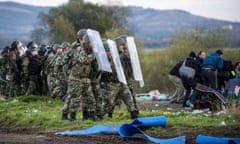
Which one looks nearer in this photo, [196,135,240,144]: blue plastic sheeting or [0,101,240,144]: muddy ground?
[196,135,240,144]: blue plastic sheeting

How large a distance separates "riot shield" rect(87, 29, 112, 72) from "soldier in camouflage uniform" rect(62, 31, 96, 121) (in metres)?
0.13

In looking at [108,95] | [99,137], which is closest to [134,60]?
[108,95]

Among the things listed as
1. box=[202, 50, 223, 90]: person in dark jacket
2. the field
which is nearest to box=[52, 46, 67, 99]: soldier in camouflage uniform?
the field

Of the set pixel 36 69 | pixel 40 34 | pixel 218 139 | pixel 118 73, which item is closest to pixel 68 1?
pixel 40 34

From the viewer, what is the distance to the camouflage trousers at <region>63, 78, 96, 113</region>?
18734 millimetres

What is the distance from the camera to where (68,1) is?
3012 inches

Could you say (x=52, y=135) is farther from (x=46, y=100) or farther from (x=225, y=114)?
(x=46, y=100)

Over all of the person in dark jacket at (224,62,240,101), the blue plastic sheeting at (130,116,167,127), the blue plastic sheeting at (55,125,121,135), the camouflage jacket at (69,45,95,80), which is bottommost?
the blue plastic sheeting at (55,125,121,135)

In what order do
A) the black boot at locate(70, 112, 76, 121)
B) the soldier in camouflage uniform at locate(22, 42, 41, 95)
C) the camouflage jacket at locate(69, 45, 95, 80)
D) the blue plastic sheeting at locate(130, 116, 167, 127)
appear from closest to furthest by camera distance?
the blue plastic sheeting at locate(130, 116, 167, 127)
the camouflage jacket at locate(69, 45, 95, 80)
the black boot at locate(70, 112, 76, 121)
the soldier in camouflage uniform at locate(22, 42, 41, 95)

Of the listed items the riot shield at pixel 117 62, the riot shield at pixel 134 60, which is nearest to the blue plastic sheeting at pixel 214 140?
the riot shield at pixel 117 62

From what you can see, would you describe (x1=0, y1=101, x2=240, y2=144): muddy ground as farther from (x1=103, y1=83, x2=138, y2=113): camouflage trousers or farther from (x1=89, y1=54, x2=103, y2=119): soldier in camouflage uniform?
(x1=103, y1=83, x2=138, y2=113): camouflage trousers

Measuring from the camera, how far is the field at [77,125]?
15.8m

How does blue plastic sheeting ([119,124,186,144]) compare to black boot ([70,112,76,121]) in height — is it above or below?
below

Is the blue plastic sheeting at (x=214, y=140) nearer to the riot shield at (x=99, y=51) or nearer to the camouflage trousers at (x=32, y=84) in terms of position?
the riot shield at (x=99, y=51)
